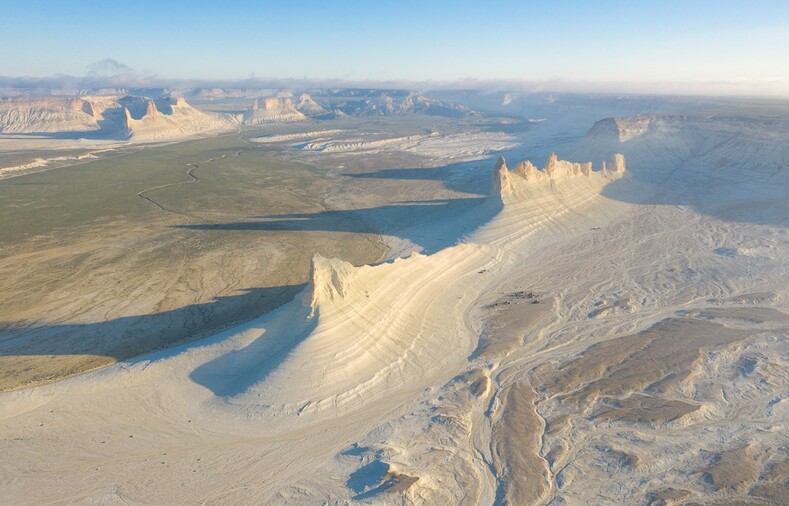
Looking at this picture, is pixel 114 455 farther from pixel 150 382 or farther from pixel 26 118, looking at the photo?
pixel 26 118

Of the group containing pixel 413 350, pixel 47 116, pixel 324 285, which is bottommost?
pixel 413 350

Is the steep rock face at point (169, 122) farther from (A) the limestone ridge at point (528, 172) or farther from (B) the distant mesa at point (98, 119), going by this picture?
(A) the limestone ridge at point (528, 172)

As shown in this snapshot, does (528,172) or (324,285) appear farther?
(528,172)

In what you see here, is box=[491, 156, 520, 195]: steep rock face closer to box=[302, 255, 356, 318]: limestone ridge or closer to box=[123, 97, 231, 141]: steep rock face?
box=[302, 255, 356, 318]: limestone ridge

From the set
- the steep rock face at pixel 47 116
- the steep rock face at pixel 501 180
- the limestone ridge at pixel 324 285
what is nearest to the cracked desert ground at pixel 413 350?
the limestone ridge at pixel 324 285

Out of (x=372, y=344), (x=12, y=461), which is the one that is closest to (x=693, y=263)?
(x=372, y=344)

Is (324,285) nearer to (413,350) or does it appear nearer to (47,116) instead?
(413,350)

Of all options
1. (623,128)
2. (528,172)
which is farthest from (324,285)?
Result: (623,128)
